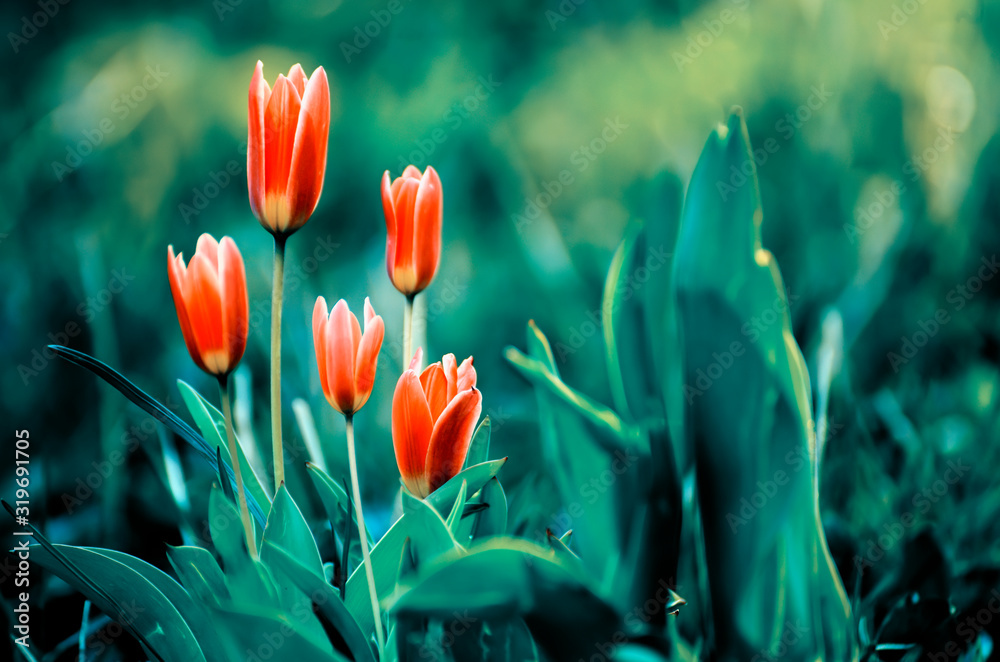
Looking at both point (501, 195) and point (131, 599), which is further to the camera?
point (501, 195)

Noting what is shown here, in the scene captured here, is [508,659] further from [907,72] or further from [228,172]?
[907,72]

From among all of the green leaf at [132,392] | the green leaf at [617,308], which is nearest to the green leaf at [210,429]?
the green leaf at [132,392]

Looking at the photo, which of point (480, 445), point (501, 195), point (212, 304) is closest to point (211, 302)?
point (212, 304)

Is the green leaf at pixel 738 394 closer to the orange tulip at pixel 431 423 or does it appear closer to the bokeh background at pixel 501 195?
the orange tulip at pixel 431 423

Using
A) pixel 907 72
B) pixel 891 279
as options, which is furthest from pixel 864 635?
pixel 907 72

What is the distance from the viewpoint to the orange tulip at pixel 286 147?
0.67 ft

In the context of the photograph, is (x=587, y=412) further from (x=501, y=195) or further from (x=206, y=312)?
(x=501, y=195)

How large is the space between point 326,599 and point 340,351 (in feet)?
0.21

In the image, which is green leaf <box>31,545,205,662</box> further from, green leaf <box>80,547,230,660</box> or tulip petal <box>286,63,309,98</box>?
tulip petal <box>286,63,309,98</box>

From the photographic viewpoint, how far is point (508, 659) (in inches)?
8.3

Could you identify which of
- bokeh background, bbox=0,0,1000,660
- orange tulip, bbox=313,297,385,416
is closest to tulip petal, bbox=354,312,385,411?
orange tulip, bbox=313,297,385,416

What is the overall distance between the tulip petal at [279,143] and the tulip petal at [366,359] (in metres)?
0.04

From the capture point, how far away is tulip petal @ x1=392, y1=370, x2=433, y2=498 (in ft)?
0.70

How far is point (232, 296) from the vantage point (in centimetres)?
20
